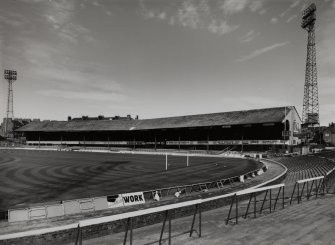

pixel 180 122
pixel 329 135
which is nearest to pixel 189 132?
pixel 180 122

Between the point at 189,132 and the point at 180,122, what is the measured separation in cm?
360

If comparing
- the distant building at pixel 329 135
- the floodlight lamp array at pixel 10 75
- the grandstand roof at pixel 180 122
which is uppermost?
the floodlight lamp array at pixel 10 75

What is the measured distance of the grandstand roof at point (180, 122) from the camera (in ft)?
199

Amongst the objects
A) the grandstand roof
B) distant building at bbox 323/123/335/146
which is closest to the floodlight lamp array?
the grandstand roof

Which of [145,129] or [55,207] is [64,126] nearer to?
[145,129]

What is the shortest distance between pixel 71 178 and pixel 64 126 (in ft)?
220

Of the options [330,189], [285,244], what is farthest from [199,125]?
[285,244]

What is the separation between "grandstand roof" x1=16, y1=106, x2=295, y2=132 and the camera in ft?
199

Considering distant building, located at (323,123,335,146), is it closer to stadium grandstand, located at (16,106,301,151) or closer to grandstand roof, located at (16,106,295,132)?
stadium grandstand, located at (16,106,301,151)

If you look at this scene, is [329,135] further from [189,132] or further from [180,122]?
[180,122]

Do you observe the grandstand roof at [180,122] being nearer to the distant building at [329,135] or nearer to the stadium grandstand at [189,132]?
the stadium grandstand at [189,132]

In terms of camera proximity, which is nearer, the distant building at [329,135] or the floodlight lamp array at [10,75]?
the floodlight lamp array at [10,75]

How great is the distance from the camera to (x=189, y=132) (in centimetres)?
7112

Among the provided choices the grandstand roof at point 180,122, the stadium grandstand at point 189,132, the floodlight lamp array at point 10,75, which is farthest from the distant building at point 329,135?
the floodlight lamp array at point 10,75
